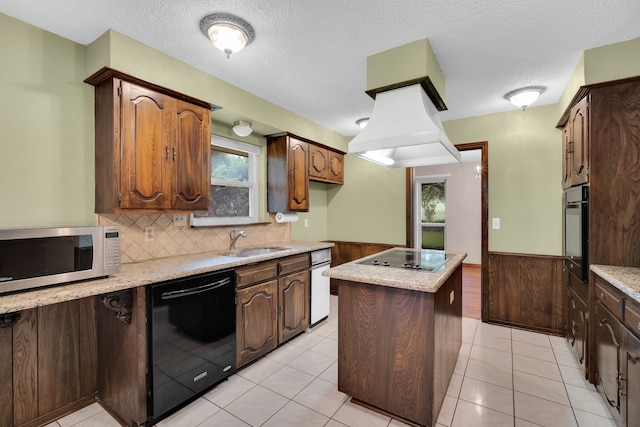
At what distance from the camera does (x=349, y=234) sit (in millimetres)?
4617

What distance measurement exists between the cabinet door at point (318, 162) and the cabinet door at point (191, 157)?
1590 mm

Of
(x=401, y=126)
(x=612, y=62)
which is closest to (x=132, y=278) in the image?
(x=401, y=126)

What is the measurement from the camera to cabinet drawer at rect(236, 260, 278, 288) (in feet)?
7.75

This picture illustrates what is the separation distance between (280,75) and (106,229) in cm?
176

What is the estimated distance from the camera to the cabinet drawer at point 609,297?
1.69 meters

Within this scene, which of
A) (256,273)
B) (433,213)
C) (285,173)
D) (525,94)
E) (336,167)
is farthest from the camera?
(433,213)

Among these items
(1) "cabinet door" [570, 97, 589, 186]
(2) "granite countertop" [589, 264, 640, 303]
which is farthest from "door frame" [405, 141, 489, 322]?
(2) "granite countertop" [589, 264, 640, 303]

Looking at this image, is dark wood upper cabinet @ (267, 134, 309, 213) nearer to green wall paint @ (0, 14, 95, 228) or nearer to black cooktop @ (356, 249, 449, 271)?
black cooktop @ (356, 249, 449, 271)

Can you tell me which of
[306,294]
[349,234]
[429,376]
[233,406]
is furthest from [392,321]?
[349,234]

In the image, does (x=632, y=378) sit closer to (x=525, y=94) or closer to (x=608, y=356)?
(x=608, y=356)

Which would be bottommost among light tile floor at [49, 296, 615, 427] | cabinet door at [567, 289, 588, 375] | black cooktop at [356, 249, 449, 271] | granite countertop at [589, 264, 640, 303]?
light tile floor at [49, 296, 615, 427]

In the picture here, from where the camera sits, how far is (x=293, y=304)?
2.95 m

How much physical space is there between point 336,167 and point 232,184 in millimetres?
1763

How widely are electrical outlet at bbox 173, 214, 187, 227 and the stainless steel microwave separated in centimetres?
84
